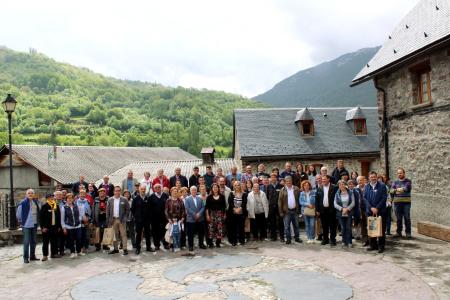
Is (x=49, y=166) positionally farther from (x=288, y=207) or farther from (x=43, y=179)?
(x=288, y=207)

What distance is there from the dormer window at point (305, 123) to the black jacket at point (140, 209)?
16817 millimetres

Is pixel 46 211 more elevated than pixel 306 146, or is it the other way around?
pixel 306 146

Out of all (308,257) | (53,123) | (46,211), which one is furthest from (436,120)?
(53,123)

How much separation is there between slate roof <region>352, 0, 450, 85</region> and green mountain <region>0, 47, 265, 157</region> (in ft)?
185

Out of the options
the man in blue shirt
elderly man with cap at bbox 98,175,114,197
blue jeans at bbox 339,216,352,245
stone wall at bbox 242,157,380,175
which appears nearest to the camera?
the man in blue shirt

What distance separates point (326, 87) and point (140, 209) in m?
128

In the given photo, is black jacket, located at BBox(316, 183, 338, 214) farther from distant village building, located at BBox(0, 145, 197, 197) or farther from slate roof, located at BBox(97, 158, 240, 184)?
distant village building, located at BBox(0, 145, 197, 197)

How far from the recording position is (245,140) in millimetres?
23562

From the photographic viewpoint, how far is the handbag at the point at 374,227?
29.1 feet

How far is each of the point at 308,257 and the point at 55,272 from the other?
541 centimetres

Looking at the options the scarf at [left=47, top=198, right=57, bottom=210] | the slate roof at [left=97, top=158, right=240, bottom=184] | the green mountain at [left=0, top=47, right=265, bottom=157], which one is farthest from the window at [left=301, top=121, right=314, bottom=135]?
the green mountain at [left=0, top=47, right=265, bottom=157]

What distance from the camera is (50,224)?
30.7 ft

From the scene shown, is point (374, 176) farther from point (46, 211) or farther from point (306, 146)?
point (306, 146)

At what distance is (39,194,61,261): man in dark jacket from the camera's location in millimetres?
9352
